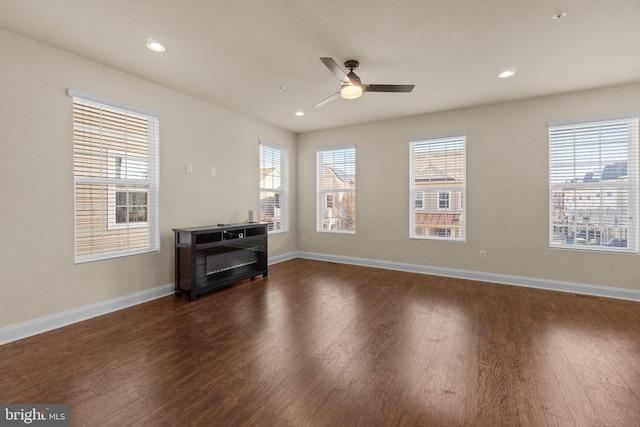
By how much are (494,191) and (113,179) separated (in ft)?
17.3

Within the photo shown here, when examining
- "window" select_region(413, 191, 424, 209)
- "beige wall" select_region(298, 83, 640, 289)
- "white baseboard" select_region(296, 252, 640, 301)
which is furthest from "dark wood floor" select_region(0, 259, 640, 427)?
"window" select_region(413, 191, 424, 209)

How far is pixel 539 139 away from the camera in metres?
4.15

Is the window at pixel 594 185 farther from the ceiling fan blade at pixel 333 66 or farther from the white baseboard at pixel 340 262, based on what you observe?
the ceiling fan blade at pixel 333 66

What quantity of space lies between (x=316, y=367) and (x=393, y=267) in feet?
11.3

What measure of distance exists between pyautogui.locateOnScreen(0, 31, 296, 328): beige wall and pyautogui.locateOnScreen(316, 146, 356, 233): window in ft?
9.52

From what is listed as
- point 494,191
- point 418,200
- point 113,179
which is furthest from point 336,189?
point 113,179

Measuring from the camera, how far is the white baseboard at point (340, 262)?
2.70 meters

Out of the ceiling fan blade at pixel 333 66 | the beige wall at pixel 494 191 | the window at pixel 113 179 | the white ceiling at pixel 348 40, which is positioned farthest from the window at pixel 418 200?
the window at pixel 113 179

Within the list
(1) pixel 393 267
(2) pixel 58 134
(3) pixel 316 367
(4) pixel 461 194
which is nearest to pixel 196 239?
(2) pixel 58 134

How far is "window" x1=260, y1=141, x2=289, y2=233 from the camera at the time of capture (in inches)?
217

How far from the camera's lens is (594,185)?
153 inches

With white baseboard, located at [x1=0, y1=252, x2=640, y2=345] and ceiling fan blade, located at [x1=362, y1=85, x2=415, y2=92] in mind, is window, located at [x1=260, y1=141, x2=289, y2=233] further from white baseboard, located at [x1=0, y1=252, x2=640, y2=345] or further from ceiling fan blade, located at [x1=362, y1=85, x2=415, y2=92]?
ceiling fan blade, located at [x1=362, y1=85, x2=415, y2=92]

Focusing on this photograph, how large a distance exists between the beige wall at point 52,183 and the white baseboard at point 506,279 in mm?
3423

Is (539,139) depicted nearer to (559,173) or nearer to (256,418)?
(559,173)
